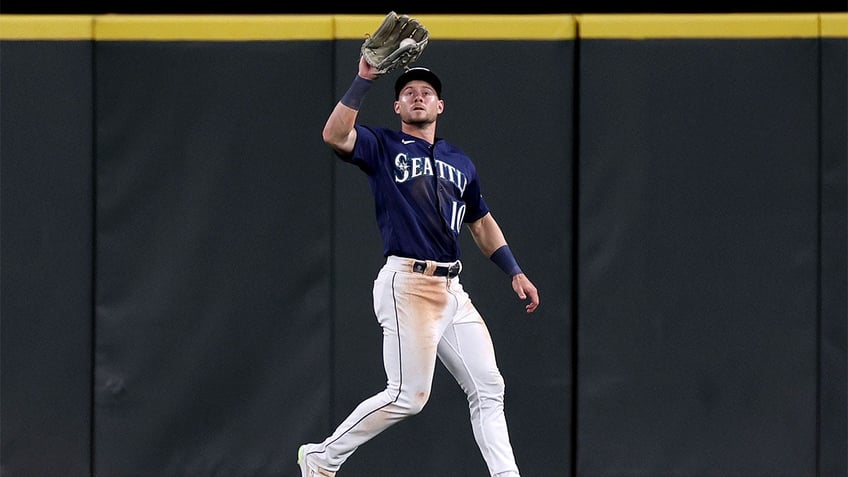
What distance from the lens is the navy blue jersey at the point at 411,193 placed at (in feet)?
17.4

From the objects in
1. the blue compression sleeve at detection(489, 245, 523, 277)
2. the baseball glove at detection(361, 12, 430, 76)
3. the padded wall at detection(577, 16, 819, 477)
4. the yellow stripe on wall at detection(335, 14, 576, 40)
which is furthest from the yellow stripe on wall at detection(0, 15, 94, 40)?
the padded wall at detection(577, 16, 819, 477)

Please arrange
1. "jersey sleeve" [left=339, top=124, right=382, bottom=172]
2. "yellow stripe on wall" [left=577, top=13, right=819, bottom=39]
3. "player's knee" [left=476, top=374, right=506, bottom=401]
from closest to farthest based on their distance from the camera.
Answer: "jersey sleeve" [left=339, top=124, right=382, bottom=172] → "player's knee" [left=476, top=374, right=506, bottom=401] → "yellow stripe on wall" [left=577, top=13, right=819, bottom=39]

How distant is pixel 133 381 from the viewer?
6477 millimetres

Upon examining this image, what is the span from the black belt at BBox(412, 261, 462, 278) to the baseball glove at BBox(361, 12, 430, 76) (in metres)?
0.80

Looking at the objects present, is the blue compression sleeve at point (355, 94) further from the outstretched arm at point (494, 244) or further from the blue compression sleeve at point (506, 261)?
the blue compression sleeve at point (506, 261)

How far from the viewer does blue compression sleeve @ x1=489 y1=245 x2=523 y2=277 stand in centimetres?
559

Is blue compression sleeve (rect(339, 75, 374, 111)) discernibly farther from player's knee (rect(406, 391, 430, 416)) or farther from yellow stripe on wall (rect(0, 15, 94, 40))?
yellow stripe on wall (rect(0, 15, 94, 40))

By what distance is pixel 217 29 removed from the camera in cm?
643

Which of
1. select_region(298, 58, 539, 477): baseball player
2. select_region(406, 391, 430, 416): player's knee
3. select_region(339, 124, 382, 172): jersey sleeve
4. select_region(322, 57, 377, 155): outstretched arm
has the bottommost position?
select_region(406, 391, 430, 416): player's knee

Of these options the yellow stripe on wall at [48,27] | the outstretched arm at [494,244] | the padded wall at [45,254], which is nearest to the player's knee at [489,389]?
the outstretched arm at [494,244]

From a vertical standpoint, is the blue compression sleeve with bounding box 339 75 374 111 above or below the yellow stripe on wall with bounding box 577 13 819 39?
below

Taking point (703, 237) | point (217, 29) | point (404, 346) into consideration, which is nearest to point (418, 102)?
point (404, 346)

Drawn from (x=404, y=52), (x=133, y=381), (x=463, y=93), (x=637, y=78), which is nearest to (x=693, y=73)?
(x=637, y=78)

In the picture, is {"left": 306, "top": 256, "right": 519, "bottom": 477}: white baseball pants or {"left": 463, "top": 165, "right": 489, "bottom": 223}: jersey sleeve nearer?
{"left": 306, "top": 256, "right": 519, "bottom": 477}: white baseball pants
